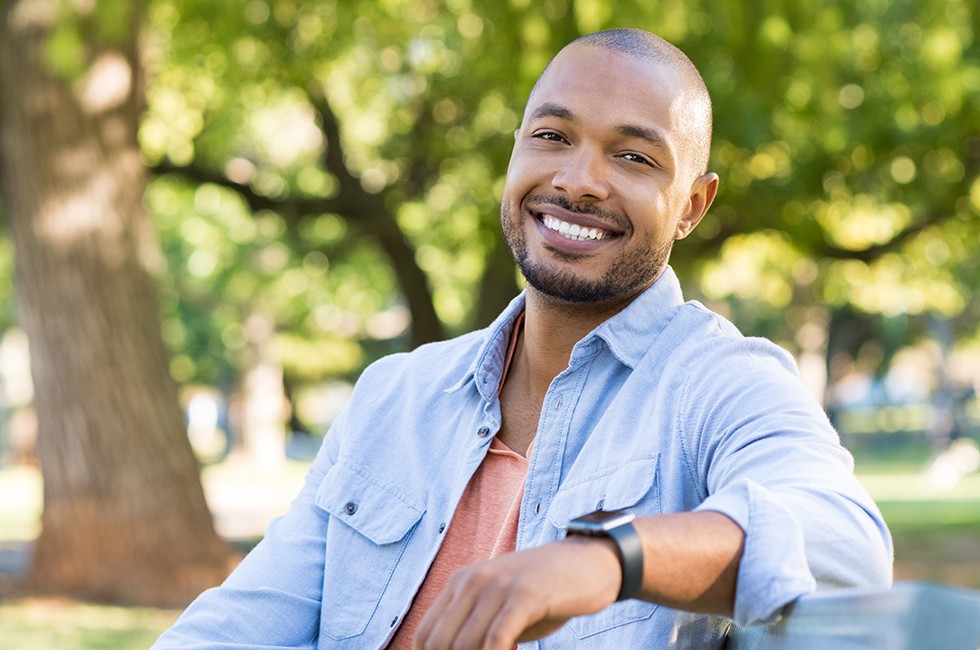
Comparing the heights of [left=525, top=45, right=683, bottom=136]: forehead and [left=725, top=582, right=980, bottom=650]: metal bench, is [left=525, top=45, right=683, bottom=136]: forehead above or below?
above

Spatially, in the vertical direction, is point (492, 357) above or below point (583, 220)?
below

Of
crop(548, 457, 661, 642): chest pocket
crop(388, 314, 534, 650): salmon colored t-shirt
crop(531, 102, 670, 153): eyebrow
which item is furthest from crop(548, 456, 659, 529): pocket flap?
crop(531, 102, 670, 153): eyebrow

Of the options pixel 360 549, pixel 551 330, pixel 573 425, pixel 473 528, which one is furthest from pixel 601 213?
pixel 360 549

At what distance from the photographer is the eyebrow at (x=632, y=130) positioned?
2.33m

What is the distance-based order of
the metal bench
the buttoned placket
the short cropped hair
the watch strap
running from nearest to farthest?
the metal bench, the watch strap, the buttoned placket, the short cropped hair

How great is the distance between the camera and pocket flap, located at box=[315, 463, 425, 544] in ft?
8.09

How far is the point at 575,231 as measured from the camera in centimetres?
242

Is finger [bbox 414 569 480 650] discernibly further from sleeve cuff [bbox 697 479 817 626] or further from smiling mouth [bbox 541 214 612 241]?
smiling mouth [bbox 541 214 612 241]

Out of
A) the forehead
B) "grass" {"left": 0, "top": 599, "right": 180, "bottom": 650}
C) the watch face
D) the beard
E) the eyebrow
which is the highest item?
the forehead

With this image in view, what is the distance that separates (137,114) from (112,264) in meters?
1.10

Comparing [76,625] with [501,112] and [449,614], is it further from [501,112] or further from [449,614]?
[449,614]

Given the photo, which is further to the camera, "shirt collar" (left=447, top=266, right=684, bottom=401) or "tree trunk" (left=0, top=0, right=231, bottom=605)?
"tree trunk" (left=0, top=0, right=231, bottom=605)

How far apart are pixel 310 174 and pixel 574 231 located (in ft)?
53.5

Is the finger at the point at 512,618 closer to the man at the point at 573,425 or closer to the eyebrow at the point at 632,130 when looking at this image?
the man at the point at 573,425
